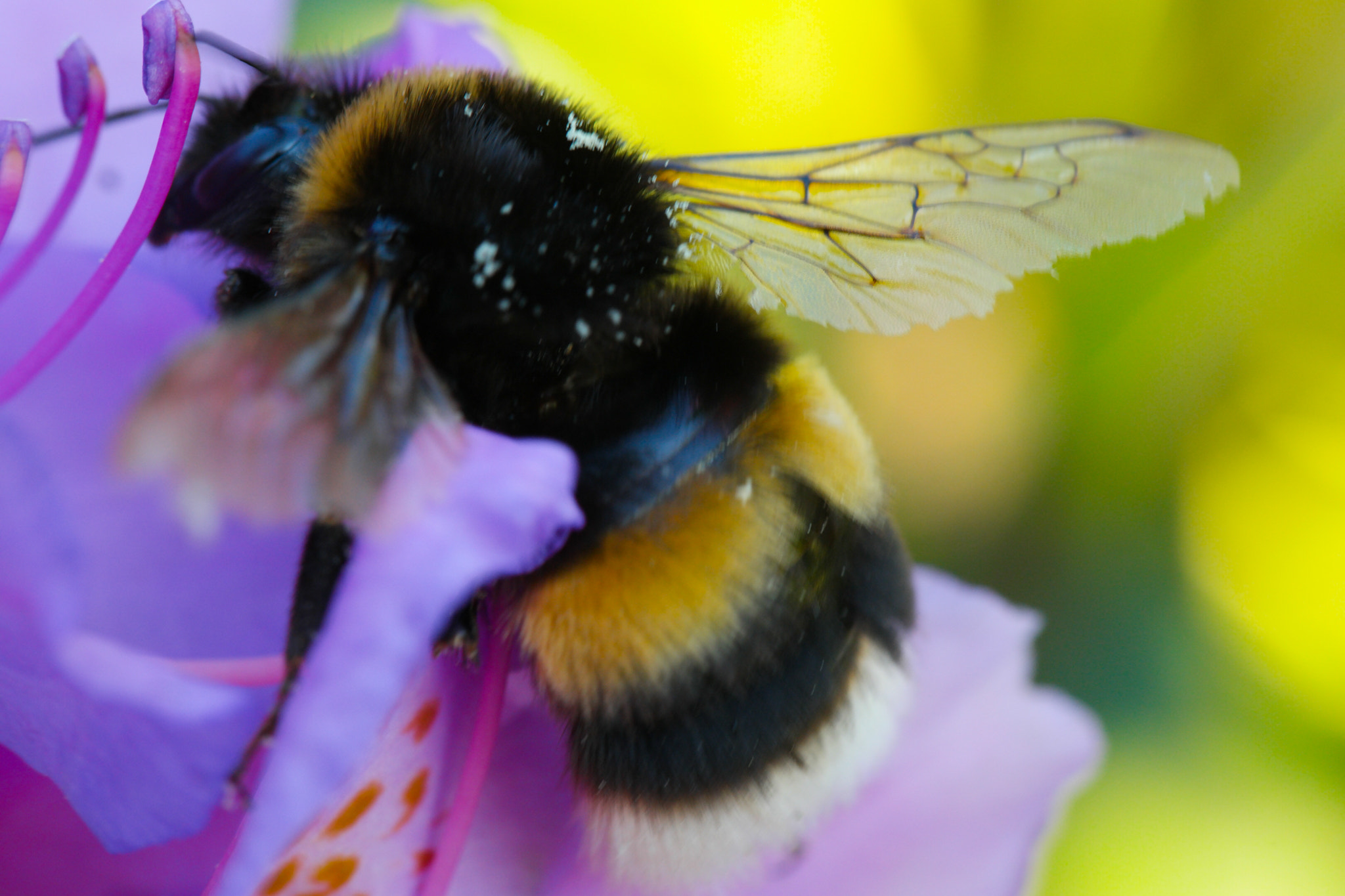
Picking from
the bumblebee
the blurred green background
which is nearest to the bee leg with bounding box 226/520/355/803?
the bumblebee

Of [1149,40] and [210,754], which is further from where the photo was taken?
[1149,40]

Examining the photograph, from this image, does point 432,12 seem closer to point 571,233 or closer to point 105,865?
point 571,233

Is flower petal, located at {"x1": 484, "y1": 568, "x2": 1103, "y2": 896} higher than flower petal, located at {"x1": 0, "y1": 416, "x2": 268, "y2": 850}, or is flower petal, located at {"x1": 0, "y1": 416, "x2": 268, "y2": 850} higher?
flower petal, located at {"x1": 0, "y1": 416, "x2": 268, "y2": 850}

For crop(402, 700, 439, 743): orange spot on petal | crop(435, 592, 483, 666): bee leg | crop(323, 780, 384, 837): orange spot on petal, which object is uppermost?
crop(435, 592, 483, 666): bee leg

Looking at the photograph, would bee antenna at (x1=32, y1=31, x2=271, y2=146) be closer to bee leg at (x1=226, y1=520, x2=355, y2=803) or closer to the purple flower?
the purple flower

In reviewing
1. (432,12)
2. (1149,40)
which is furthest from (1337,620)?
(432,12)

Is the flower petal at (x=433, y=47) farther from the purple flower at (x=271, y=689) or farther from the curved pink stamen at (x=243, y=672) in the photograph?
the curved pink stamen at (x=243, y=672)
